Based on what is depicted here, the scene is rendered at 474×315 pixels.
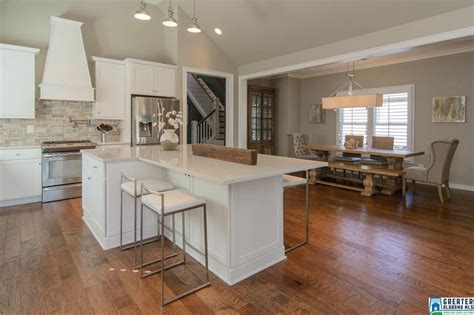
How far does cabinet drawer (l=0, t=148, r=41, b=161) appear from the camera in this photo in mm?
4246

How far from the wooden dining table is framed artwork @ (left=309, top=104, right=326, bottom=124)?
6.98 ft

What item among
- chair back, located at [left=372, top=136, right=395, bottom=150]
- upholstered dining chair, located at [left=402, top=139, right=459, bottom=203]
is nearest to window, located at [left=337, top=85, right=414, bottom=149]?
chair back, located at [left=372, top=136, right=395, bottom=150]

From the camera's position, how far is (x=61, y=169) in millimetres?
4656

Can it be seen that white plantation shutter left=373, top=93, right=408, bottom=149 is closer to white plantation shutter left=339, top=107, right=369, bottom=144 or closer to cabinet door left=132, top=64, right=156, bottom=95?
white plantation shutter left=339, top=107, right=369, bottom=144

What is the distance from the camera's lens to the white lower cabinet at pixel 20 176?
4270 millimetres

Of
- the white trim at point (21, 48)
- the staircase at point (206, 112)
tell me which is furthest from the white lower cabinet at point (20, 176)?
the staircase at point (206, 112)

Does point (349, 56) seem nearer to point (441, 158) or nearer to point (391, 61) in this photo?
point (441, 158)

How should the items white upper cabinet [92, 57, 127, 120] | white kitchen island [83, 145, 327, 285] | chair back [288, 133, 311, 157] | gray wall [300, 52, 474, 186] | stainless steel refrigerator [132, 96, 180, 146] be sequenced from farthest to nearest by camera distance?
chair back [288, 133, 311, 157], gray wall [300, 52, 474, 186], stainless steel refrigerator [132, 96, 180, 146], white upper cabinet [92, 57, 127, 120], white kitchen island [83, 145, 327, 285]

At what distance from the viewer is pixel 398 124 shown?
21.1ft

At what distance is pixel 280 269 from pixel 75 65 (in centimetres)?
441

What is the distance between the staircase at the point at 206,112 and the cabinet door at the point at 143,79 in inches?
108

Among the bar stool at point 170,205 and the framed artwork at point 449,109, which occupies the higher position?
the framed artwork at point 449,109

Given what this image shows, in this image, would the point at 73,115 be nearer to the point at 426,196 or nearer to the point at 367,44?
the point at 367,44

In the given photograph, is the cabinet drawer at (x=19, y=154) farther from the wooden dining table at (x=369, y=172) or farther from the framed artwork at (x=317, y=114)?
the framed artwork at (x=317, y=114)
